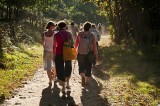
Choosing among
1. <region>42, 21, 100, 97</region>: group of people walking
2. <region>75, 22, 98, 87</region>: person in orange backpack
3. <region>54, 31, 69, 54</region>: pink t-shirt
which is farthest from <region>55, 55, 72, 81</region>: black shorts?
<region>75, 22, 98, 87</region>: person in orange backpack

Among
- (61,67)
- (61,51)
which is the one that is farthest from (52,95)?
(61,51)

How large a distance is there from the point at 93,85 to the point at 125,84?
110 cm

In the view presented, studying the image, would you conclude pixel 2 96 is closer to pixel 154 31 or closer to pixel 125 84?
pixel 125 84

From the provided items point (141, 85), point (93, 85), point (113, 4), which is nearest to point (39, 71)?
point (93, 85)

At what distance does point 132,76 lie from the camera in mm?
13016

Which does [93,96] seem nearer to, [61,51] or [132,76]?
[61,51]

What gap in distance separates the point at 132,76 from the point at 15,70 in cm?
456

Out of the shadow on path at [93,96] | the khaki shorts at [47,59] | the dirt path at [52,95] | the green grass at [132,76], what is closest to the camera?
the dirt path at [52,95]

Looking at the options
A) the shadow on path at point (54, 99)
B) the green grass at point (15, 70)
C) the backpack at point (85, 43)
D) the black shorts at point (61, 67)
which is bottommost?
the shadow on path at point (54, 99)

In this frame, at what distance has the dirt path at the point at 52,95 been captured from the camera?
30.6ft

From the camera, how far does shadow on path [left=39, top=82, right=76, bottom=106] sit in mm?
9219

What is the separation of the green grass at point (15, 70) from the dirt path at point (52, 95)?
1.12 ft

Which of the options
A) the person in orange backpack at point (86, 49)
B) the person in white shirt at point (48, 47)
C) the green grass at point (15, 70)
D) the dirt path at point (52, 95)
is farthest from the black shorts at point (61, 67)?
the green grass at point (15, 70)

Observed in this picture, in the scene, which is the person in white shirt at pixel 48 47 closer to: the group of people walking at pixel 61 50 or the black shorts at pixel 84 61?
the group of people walking at pixel 61 50
